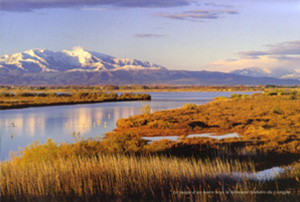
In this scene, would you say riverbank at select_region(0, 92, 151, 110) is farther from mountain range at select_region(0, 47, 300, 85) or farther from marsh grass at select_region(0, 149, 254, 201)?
mountain range at select_region(0, 47, 300, 85)

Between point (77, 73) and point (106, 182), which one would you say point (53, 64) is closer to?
point (77, 73)

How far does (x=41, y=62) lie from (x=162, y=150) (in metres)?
105

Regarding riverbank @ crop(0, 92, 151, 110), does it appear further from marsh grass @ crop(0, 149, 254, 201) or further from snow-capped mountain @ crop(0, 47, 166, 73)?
snow-capped mountain @ crop(0, 47, 166, 73)

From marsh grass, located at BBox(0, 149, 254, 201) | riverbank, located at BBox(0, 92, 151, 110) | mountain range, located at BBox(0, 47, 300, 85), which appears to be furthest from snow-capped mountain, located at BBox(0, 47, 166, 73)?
marsh grass, located at BBox(0, 149, 254, 201)

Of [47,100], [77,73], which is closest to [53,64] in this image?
[77,73]

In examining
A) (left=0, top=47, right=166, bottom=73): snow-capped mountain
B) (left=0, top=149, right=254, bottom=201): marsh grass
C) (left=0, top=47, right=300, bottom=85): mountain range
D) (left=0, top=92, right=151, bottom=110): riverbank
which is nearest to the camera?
(left=0, top=149, right=254, bottom=201): marsh grass

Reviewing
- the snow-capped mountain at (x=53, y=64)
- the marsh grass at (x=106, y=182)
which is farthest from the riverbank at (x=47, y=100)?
the snow-capped mountain at (x=53, y=64)

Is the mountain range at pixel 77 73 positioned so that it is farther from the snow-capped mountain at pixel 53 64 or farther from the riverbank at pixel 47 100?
the riverbank at pixel 47 100

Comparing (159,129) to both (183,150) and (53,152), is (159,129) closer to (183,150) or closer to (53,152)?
(183,150)

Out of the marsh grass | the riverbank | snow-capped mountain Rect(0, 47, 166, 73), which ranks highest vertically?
snow-capped mountain Rect(0, 47, 166, 73)

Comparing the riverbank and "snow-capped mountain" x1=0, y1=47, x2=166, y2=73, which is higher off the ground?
"snow-capped mountain" x1=0, y1=47, x2=166, y2=73

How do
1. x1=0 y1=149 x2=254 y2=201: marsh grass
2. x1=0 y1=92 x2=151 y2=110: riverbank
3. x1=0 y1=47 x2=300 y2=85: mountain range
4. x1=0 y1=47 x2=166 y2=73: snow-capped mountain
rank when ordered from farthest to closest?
x1=0 y1=47 x2=300 y2=85: mountain range < x1=0 y1=47 x2=166 y2=73: snow-capped mountain < x1=0 y1=92 x2=151 y2=110: riverbank < x1=0 y1=149 x2=254 y2=201: marsh grass

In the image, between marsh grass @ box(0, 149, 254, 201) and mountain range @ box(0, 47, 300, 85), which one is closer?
marsh grass @ box(0, 149, 254, 201)

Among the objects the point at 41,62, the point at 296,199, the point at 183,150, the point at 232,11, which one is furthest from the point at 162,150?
the point at 41,62
